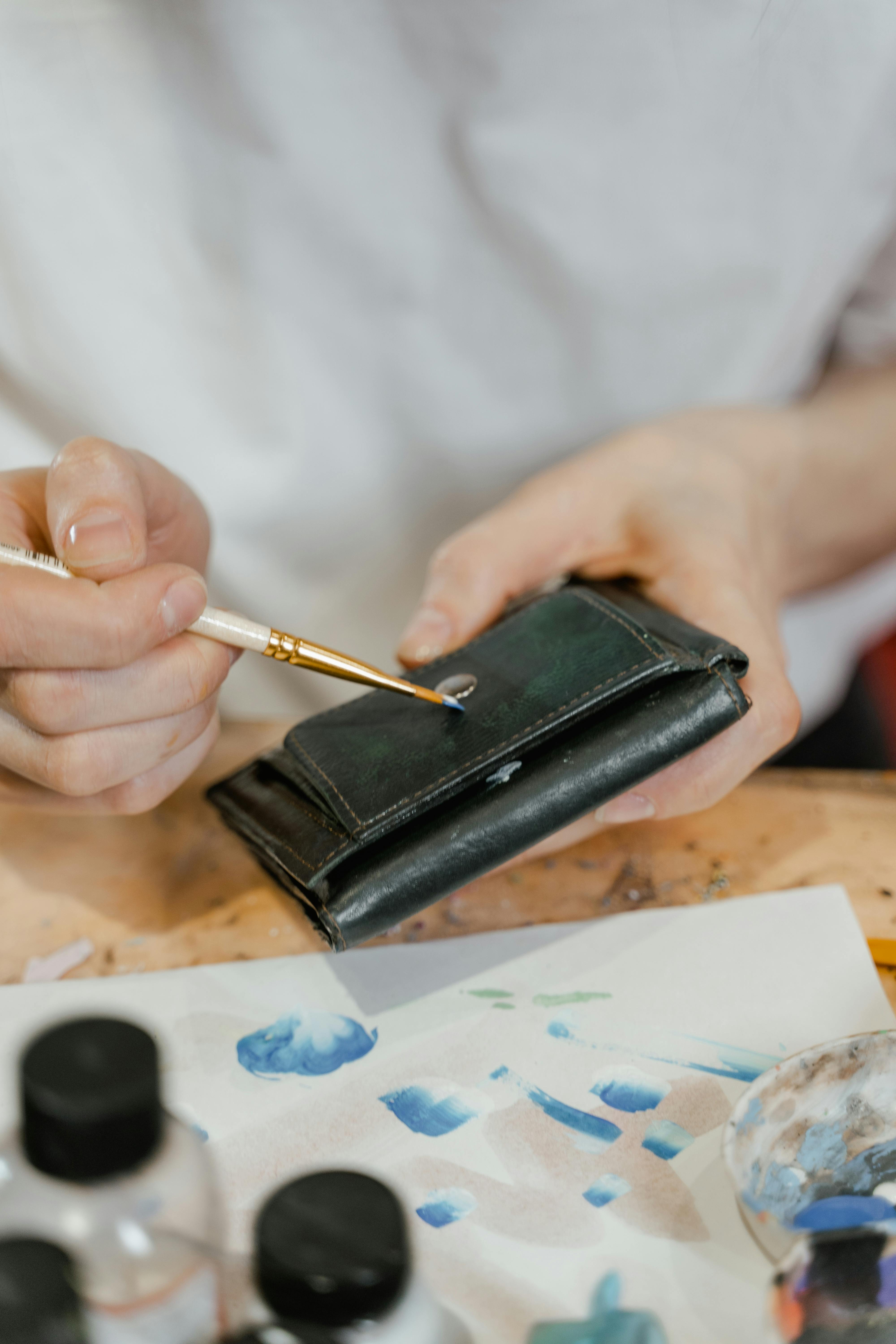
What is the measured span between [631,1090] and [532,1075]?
0.06 metres

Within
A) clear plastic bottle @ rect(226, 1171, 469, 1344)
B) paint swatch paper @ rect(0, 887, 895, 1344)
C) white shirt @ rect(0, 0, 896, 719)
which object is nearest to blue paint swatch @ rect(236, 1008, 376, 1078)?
paint swatch paper @ rect(0, 887, 895, 1344)

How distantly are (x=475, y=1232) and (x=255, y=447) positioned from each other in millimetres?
715

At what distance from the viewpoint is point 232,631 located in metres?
0.67

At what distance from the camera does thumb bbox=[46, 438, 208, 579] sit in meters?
0.63

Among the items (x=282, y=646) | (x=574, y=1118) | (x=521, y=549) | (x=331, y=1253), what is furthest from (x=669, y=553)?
(x=331, y=1253)

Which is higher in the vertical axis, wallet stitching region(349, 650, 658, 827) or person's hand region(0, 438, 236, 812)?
person's hand region(0, 438, 236, 812)

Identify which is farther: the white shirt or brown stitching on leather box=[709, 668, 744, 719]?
the white shirt

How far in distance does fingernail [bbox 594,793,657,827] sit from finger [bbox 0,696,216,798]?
296 millimetres

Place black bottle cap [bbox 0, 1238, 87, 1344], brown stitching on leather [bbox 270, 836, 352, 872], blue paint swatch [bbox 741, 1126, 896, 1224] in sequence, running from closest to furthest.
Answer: black bottle cap [bbox 0, 1238, 87, 1344]
blue paint swatch [bbox 741, 1126, 896, 1224]
brown stitching on leather [bbox 270, 836, 352, 872]

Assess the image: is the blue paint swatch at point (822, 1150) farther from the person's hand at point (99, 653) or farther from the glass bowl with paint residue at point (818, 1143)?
the person's hand at point (99, 653)

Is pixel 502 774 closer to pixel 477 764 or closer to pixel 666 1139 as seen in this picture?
pixel 477 764

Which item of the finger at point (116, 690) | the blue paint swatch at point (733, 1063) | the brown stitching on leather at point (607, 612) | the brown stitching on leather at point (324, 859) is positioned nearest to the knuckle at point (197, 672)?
the finger at point (116, 690)

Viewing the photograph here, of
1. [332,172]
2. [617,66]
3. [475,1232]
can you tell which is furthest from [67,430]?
[475,1232]

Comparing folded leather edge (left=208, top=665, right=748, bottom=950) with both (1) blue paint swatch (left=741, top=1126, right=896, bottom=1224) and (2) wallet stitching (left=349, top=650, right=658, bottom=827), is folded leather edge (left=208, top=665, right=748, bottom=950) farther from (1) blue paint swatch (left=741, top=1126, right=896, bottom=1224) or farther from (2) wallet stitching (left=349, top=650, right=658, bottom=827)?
(1) blue paint swatch (left=741, top=1126, right=896, bottom=1224)
